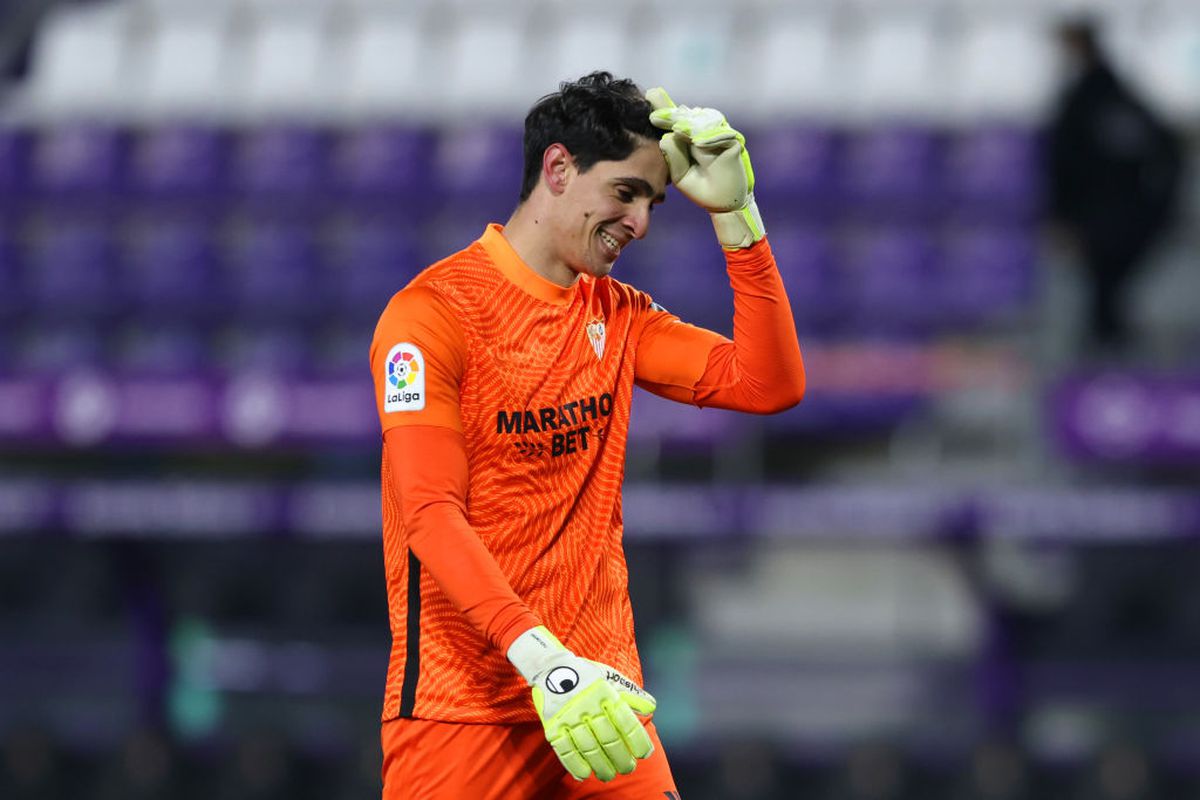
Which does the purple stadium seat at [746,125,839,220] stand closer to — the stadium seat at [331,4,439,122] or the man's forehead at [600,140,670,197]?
the stadium seat at [331,4,439,122]

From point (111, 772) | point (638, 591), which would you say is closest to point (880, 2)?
point (638, 591)

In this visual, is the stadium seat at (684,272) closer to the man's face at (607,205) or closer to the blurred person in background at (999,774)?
the blurred person in background at (999,774)

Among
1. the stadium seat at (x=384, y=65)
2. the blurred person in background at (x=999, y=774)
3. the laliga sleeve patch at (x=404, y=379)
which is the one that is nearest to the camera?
the laliga sleeve patch at (x=404, y=379)

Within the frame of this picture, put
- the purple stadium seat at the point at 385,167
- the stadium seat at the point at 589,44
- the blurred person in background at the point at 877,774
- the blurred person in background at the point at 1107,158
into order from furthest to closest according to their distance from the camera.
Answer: the stadium seat at the point at 589,44 → the purple stadium seat at the point at 385,167 → the blurred person in background at the point at 1107,158 → the blurred person in background at the point at 877,774

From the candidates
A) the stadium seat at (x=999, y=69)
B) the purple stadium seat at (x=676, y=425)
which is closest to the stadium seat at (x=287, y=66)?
the stadium seat at (x=999, y=69)

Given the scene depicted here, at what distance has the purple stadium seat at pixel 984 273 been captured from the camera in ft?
24.8

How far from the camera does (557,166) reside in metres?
2.82

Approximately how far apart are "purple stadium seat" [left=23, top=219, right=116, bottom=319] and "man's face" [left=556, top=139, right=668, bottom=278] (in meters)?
5.88

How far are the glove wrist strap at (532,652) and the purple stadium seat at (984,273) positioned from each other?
5.22 m

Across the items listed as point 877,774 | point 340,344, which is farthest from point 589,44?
point 877,774

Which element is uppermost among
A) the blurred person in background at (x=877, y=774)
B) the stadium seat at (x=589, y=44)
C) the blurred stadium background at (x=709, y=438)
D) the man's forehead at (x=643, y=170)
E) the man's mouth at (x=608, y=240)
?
the stadium seat at (x=589, y=44)

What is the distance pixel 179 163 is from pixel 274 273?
1.28 meters

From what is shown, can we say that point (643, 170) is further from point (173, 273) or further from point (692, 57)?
point (692, 57)

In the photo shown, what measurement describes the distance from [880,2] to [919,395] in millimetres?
Answer: 4247
